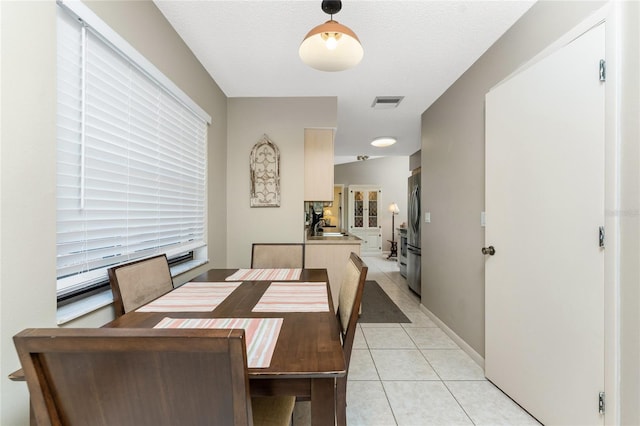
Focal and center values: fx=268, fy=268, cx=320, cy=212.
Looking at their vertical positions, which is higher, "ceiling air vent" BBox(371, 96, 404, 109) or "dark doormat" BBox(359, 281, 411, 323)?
"ceiling air vent" BBox(371, 96, 404, 109)

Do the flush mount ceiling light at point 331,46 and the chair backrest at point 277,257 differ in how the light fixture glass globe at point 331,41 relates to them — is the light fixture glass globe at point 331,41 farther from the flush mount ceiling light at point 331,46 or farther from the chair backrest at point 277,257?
the chair backrest at point 277,257

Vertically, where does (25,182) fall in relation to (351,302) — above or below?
above

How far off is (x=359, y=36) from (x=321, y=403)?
88.4 inches

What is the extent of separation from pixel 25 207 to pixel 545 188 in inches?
94.9

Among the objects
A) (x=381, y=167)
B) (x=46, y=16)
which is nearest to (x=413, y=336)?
(x=46, y=16)

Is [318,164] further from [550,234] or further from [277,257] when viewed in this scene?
[550,234]

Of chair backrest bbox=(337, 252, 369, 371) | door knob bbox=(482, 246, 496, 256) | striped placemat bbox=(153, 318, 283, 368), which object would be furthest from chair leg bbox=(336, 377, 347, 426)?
door knob bbox=(482, 246, 496, 256)

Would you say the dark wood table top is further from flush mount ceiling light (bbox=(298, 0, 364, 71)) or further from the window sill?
flush mount ceiling light (bbox=(298, 0, 364, 71))

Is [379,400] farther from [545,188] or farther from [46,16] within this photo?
[46,16]

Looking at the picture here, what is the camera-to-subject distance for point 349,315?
1265 mm

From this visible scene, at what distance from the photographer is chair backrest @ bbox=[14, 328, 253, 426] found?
52 centimetres

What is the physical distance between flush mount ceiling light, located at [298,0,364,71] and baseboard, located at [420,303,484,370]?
95.6 inches

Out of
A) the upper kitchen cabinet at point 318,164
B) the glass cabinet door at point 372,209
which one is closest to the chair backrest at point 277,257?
the upper kitchen cabinet at point 318,164

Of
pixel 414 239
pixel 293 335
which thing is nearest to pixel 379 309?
pixel 414 239
